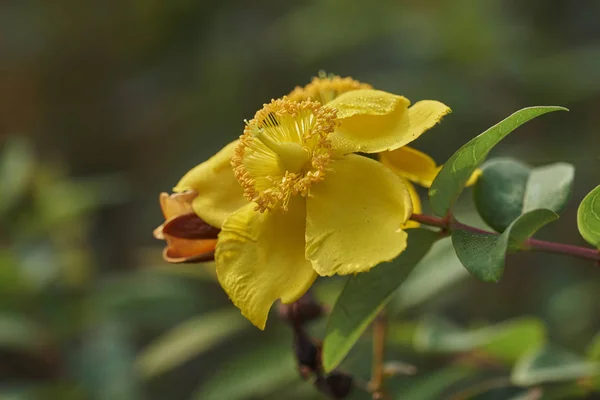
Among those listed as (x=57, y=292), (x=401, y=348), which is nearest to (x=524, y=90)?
(x=401, y=348)

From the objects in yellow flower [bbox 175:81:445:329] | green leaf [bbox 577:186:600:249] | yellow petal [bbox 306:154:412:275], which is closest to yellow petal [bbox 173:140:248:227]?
yellow flower [bbox 175:81:445:329]

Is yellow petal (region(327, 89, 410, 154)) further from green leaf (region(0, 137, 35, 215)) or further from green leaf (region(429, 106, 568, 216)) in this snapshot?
green leaf (region(0, 137, 35, 215))

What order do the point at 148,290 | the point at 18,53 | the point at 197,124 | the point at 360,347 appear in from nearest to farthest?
the point at 360,347
the point at 148,290
the point at 197,124
the point at 18,53

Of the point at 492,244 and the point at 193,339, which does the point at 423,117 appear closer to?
the point at 492,244

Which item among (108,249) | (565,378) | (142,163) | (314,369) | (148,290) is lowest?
(108,249)

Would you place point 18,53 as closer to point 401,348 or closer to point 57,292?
point 57,292

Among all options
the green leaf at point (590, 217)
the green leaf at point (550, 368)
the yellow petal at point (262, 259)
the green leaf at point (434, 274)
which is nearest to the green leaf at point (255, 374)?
the green leaf at point (434, 274)
